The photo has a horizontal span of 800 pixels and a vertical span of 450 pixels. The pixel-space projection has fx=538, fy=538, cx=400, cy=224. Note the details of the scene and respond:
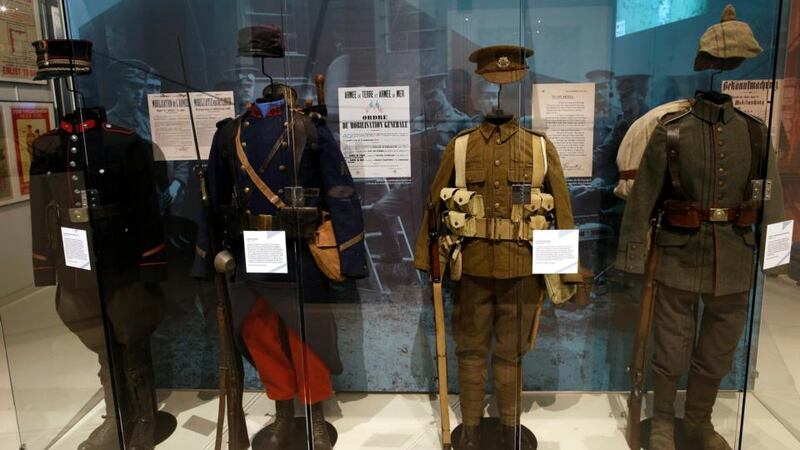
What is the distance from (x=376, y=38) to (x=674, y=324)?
1.94 meters

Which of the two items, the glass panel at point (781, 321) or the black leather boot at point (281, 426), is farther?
the black leather boot at point (281, 426)

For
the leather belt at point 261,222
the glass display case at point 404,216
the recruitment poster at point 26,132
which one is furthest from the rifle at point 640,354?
the recruitment poster at point 26,132

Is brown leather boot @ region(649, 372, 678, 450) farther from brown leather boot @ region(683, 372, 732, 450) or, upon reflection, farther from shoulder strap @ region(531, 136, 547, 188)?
shoulder strap @ region(531, 136, 547, 188)

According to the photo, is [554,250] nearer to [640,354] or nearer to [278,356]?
[640,354]

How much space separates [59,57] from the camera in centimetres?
220

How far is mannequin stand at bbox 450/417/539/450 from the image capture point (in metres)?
2.53

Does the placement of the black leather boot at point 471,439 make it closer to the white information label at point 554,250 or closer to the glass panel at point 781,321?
the white information label at point 554,250

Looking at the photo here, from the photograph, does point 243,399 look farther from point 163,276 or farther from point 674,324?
point 674,324

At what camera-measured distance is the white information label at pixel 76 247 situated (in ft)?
7.37

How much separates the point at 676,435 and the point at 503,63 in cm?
185

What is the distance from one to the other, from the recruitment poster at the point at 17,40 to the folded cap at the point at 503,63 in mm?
1915

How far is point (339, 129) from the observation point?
2793 millimetres

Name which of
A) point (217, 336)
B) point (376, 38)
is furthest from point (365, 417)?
point (376, 38)

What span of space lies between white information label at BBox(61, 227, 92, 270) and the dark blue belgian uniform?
440 mm
